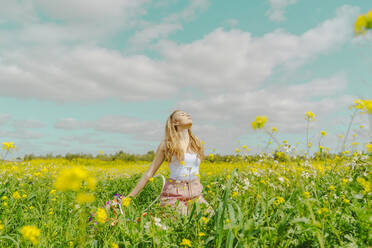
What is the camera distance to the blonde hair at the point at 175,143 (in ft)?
16.1

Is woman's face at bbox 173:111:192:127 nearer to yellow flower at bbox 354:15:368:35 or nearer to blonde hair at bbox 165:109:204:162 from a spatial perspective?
blonde hair at bbox 165:109:204:162

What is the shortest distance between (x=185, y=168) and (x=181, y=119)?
856 mm

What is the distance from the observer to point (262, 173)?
17.2ft

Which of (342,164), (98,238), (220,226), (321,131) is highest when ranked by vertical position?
(321,131)

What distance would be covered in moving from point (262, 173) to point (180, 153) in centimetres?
152

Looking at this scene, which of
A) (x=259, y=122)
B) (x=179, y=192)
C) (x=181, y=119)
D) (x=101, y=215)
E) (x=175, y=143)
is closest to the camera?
(x=259, y=122)

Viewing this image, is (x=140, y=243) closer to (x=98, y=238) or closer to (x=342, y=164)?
(x=98, y=238)

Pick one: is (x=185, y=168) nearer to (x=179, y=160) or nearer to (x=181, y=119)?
(x=179, y=160)

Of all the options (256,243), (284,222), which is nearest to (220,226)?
(256,243)

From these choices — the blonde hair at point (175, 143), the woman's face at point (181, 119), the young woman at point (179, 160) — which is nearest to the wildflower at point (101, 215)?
the young woman at point (179, 160)

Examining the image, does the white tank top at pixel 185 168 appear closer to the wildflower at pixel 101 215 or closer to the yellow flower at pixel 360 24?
the wildflower at pixel 101 215

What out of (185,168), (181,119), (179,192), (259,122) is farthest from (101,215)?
(181,119)

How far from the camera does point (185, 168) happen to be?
15.9 ft

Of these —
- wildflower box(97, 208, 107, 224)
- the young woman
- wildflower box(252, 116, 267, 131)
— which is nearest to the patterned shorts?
the young woman
